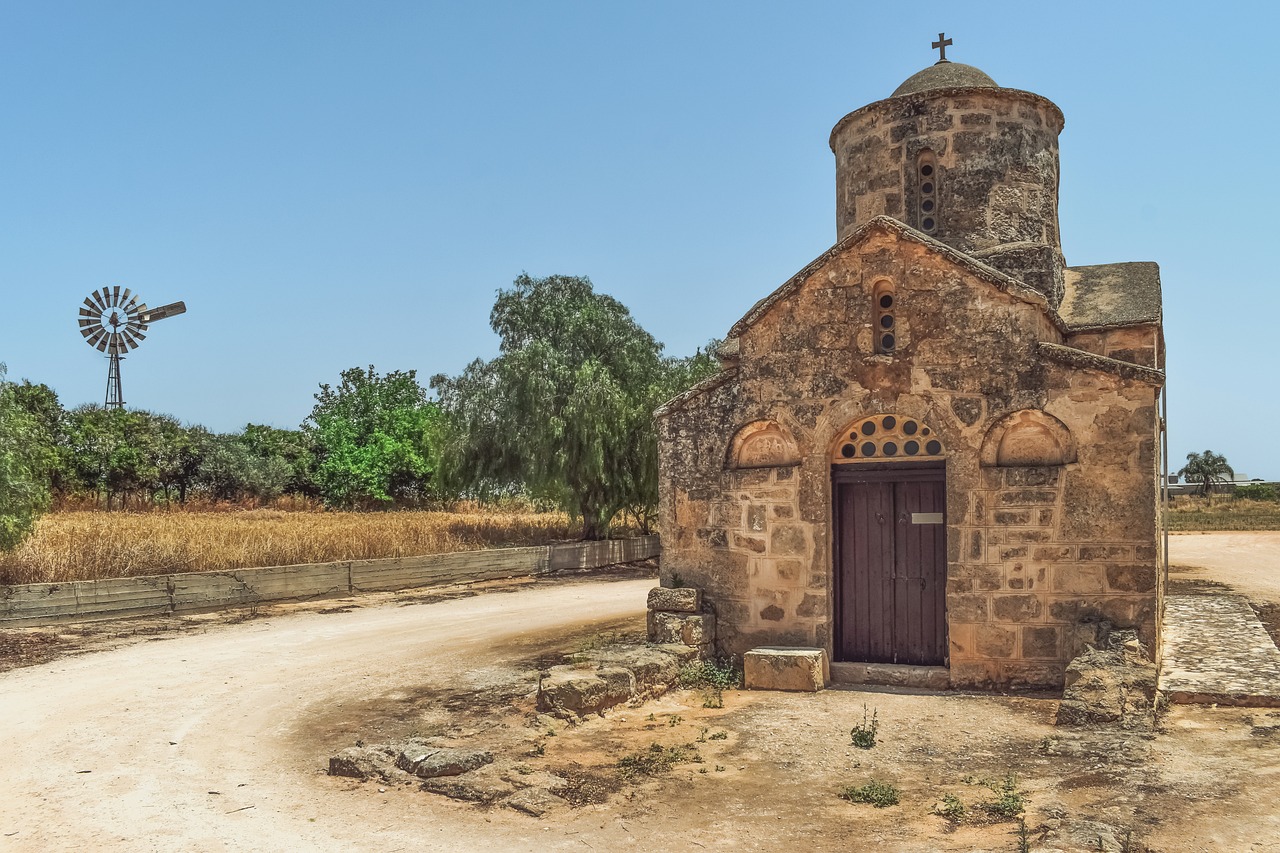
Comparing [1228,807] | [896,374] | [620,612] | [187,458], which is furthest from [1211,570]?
[187,458]

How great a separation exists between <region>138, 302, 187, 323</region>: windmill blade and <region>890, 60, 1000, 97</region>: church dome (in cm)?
5195

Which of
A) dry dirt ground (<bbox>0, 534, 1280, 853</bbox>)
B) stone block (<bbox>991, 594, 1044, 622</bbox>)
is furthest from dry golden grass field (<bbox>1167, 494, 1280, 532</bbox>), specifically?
dry dirt ground (<bbox>0, 534, 1280, 853</bbox>)

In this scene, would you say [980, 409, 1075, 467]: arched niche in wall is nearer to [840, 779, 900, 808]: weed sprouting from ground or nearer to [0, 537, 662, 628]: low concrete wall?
[840, 779, 900, 808]: weed sprouting from ground

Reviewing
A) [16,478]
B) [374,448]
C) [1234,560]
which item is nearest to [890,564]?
[16,478]

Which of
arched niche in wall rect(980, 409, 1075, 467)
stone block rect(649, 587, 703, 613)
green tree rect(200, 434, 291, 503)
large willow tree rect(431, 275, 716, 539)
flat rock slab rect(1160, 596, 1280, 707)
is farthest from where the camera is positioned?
green tree rect(200, 434, 291, 503)

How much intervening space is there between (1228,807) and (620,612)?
37.0 feet

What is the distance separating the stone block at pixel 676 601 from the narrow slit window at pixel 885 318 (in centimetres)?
354

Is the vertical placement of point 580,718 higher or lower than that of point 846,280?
lower

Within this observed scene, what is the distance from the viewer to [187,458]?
3612cm

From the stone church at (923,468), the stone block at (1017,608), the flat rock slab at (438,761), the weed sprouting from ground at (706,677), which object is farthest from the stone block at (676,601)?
the flat rock slab at (438,761)

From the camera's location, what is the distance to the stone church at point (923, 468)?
387 inches

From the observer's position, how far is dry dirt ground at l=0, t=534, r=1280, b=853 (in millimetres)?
6012

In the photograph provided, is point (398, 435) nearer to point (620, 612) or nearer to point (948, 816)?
point (620, 612)

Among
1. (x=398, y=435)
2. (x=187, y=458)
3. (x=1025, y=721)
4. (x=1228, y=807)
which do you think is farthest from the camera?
(x=398, y=435)
